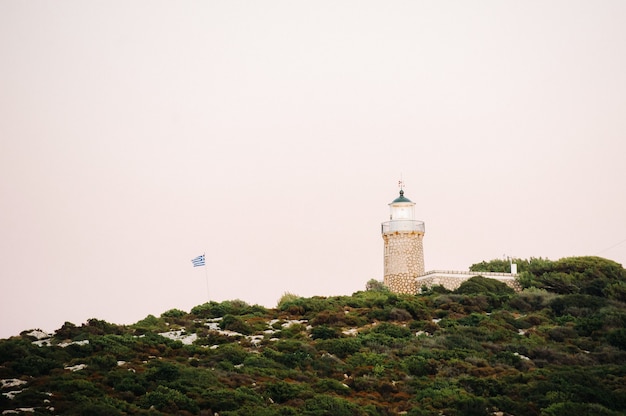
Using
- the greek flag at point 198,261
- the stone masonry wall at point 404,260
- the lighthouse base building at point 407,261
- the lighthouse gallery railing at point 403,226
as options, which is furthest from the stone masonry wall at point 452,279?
the greek flag at point 198,261

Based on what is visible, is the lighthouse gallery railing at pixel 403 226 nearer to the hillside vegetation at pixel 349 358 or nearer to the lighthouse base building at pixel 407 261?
the lighthouse base building at pixel 407 261

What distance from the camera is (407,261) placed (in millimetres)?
65875

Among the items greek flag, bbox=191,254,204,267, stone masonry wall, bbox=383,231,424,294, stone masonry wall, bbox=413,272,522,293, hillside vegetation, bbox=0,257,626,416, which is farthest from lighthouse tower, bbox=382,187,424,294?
greek flag, bbox=191,254,204,267

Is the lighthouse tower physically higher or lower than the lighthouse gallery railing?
lower

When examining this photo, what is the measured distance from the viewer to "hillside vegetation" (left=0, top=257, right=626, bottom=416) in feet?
119

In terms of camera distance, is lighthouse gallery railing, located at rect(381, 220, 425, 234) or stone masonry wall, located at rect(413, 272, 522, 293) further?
lighthouse gallery railing, located at rect(381, 220, 425, 234)

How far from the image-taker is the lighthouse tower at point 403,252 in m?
65.6

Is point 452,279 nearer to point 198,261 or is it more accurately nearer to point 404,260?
point 404,260

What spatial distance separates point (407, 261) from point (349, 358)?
22.1 m

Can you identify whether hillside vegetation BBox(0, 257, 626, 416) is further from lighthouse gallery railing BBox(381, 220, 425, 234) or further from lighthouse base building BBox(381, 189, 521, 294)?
lighthouse gallery railing BBox(381, 220, 425, 234)

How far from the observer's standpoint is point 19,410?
33312 millimetres

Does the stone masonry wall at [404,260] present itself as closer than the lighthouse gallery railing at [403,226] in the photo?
Yes

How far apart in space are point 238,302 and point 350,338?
54.1 ft

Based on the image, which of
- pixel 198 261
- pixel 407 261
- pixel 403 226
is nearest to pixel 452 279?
pixel 407 261
